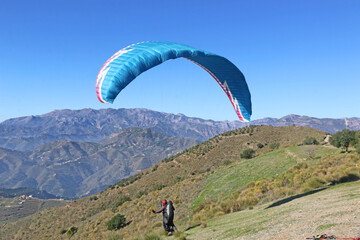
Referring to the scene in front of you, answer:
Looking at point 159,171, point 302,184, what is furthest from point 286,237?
point 159,171

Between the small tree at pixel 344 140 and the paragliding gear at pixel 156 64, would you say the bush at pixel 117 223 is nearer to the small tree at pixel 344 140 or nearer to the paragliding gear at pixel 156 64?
the paragliding gear at pixel 156 64

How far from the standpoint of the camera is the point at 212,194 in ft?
85.2

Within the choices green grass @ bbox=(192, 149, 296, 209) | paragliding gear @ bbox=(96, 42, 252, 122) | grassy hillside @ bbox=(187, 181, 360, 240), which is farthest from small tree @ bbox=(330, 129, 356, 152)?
grassy hillside @ bbox=(187, 181, 360, 240)

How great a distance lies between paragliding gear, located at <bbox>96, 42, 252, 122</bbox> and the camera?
1322 centimetres

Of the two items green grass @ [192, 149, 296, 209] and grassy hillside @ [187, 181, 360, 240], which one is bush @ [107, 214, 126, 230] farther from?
grassy hillside @ [187, 181, 360, 240]

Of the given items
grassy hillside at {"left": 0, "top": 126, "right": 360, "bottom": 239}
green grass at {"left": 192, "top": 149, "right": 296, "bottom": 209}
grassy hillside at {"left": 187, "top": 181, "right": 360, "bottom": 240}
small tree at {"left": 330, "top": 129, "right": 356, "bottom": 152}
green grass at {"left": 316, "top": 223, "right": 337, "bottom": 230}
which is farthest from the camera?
small tree at {"left": 330, "top": 129, "right": 356, "bottom": 152}

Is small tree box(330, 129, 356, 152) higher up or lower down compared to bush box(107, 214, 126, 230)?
higher up

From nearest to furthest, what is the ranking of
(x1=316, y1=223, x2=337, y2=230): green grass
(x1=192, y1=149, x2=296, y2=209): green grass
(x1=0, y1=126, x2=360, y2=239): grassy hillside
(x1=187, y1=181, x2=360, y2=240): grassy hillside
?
(x1=187, y1=181, x2=360, y2=240): grassy hillside → (x1=316, y1=223, x2=337, y2=230): green grass → (x1=0, y1=126, x2=360, y2=239): grassy hillside → (x1=192, y1=149, x2=296, y2=209): green grass

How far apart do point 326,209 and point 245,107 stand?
10.5 metres

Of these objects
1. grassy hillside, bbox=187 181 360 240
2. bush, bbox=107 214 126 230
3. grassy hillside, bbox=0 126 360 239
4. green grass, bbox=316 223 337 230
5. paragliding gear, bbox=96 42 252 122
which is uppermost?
paragliding gear, bbox=96 42 252 122

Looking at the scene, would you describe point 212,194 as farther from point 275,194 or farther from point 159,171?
point 159,171

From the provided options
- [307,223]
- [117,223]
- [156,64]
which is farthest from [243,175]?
[307,223]

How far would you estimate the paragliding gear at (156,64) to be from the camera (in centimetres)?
1322

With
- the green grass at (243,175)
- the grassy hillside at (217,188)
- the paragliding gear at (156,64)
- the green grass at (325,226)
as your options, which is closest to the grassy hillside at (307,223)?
the green grass at (325,226)
